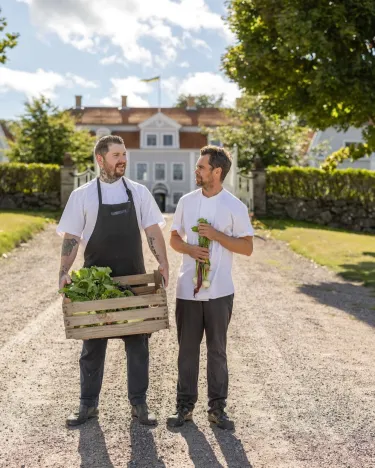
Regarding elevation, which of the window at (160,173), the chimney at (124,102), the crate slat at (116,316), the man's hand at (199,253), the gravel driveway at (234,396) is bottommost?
the gravel driveway at (234,396)

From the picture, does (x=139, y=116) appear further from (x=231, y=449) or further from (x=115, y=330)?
(x=231, y=449)

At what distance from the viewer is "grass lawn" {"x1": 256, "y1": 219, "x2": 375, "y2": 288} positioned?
1524cm

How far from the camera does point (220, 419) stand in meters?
5.00

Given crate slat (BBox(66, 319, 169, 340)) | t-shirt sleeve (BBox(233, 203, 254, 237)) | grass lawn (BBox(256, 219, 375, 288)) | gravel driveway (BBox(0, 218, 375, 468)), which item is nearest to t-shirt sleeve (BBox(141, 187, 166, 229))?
t-shirt sleeve (BBox(233, 203, 254, 237))

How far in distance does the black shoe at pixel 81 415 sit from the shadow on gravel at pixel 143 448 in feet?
1.09

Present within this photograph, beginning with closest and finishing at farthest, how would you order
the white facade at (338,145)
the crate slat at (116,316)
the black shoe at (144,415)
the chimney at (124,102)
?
the crate slat at (116,316) < the black shoe at (144,415) < the white facade at (338,145) < the chimney at (124,102)

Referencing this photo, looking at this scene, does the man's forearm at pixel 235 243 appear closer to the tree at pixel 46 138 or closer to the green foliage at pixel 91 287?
the green foliage at pixel 91 287

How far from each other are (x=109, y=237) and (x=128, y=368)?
3.32ft

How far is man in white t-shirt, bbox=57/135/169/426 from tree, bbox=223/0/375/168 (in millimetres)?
10762

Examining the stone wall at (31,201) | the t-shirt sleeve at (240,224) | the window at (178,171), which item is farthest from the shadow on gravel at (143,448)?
the window at (178,171)

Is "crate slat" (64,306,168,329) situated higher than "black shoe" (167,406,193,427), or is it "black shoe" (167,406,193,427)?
"crate slat" (64,306,168,329)

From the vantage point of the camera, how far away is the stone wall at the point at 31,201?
86.9 feet

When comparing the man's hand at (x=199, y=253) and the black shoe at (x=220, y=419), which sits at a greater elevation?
the man's hand at (x=199, y=253)

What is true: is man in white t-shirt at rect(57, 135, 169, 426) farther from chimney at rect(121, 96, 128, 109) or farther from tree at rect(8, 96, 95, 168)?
chimney at rect(121, 96, 128, 109)
